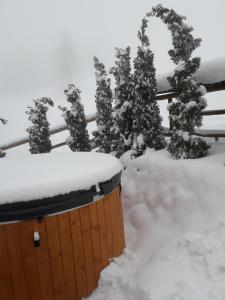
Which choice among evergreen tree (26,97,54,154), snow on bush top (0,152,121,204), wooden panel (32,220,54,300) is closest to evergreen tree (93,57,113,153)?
evergreen tree (26,97,54,154)

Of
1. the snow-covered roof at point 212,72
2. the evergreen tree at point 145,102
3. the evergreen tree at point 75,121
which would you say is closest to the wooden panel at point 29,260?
the evergreen tree at point 145,102

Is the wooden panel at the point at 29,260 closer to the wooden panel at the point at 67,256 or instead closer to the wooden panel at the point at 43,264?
the wooden panel at the point at 43,264

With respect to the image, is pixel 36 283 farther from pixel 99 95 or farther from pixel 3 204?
pixel 99 95

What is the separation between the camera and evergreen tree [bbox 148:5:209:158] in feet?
14.8

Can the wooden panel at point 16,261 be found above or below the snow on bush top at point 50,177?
below

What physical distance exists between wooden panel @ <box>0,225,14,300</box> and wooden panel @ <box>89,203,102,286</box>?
866mm

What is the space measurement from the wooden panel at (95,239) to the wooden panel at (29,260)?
639 millimetres

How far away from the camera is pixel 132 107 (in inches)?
241

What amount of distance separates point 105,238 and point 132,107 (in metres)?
3.41

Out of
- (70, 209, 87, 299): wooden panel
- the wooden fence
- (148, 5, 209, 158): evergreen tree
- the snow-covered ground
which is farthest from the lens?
the wooden fence

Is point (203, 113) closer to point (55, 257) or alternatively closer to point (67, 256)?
point (67, 256)

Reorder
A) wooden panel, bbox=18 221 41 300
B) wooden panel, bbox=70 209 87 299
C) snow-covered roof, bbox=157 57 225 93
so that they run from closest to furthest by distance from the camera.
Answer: wooden panel, bbox=18 221 41 300, wooden panel, bbox=70 209 87 299, snow-covered roof, bbox=157 57 225 93

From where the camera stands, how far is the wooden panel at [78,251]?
2948 millimetres

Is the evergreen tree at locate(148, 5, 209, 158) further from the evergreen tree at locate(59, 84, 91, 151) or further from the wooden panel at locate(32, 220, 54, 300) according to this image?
the evergreen tree at locate(59, 84, 91, 151)
